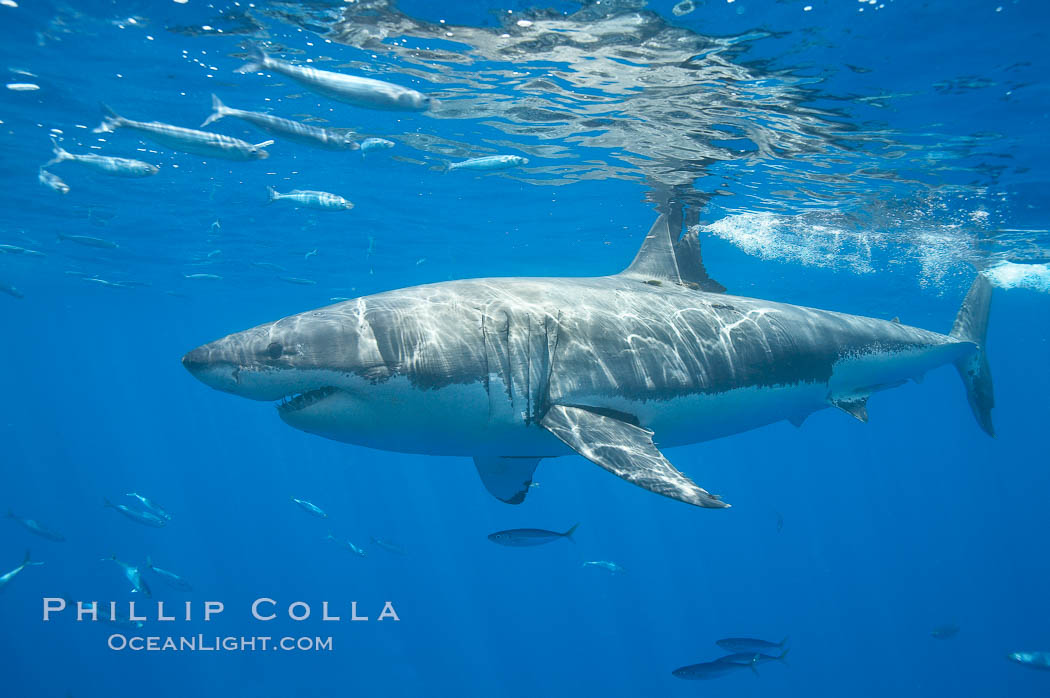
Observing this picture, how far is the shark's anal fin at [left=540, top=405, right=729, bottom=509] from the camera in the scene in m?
3.22

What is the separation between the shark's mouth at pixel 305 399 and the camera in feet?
11.3

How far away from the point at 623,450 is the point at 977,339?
23.8 feet

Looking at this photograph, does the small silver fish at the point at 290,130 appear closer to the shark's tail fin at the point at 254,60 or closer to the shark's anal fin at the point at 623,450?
the shark's tail fin at the point at 254,60

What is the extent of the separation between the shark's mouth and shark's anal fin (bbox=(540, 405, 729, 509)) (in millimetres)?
1364

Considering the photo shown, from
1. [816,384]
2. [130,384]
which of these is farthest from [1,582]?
[130,384]

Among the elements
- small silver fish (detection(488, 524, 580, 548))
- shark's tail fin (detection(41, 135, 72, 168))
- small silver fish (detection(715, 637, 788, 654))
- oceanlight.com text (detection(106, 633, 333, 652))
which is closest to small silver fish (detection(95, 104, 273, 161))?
small silver fish (detection(488, 524, 580, 548))

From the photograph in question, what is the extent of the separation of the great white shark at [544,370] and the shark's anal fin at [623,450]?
0.01 m

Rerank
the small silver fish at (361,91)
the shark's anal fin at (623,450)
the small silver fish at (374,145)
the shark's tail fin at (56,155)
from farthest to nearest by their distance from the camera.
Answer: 1. the shark's tail fin at (56,155)
2. the small silver fish at (374,145)
3. the small silver fish at (361,91)
4. the shark's anal fin at (623,450)

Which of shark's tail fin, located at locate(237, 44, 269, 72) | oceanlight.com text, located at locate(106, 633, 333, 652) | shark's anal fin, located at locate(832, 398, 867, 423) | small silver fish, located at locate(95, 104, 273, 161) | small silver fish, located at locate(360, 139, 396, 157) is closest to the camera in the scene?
shark's anal fin, located at locate(832, 398, 867, 423)

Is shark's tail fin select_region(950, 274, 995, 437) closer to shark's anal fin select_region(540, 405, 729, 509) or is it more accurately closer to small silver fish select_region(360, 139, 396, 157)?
shark's anal fin select_region(540, 405, 729, 509)

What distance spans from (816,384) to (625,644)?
140 ft

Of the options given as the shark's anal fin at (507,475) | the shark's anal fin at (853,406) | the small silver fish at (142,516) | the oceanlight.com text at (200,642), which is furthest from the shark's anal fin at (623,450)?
the small silver fish at (142,516)

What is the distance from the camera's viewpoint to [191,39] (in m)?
8.97

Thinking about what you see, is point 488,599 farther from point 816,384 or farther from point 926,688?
point 816,384
